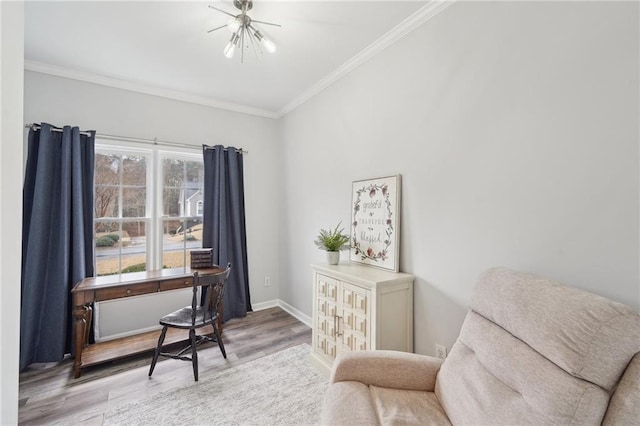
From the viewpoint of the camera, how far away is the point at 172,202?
3.30 metres

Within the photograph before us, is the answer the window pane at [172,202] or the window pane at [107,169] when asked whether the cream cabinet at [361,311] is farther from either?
the window pane at [107,169]

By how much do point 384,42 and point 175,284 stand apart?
9.32 feet

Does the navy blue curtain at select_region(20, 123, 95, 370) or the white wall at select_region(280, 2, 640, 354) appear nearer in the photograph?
the white wall at select_region(280, 2, 640, 354)

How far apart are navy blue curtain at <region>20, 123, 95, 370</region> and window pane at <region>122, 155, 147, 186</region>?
0.39 metres

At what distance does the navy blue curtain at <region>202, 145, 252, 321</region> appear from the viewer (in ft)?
11.0

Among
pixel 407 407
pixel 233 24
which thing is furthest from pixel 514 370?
pixel 233 24

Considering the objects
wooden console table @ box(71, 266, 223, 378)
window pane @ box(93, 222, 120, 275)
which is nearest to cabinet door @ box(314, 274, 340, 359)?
wooden console table @ box(71, 266, 223, 378)

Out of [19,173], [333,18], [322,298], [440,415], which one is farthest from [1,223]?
[333,18]

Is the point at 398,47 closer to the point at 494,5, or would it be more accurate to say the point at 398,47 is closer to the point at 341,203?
the point at 494,5

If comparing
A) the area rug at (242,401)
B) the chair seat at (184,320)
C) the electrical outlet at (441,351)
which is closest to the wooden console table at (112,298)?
the chair seat at (184,320)

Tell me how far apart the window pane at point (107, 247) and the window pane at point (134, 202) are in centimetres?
18

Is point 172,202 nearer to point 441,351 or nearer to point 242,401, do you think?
point 242,401

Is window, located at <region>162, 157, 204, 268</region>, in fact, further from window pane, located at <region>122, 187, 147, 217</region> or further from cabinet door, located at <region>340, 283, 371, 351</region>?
cabinet door, located at <region>340, 283, 371, 351</region>

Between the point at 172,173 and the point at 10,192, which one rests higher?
the point at 172,173
